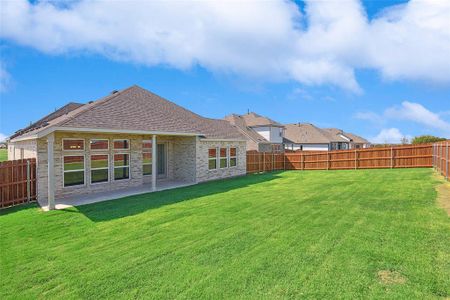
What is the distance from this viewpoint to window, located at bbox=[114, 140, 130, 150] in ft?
45.1

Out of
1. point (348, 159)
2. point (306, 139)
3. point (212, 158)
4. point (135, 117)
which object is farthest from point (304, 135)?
point (135, 117)

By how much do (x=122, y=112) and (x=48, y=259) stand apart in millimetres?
9589

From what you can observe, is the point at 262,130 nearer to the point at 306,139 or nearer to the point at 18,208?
the point at 306,139

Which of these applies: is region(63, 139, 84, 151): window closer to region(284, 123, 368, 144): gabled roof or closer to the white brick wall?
the white brick wall

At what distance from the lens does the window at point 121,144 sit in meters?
13.7

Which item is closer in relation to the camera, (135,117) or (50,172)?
(50,172)

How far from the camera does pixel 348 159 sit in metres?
23.4

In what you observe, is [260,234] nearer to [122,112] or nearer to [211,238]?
[211,238]

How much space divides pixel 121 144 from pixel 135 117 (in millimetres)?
1568

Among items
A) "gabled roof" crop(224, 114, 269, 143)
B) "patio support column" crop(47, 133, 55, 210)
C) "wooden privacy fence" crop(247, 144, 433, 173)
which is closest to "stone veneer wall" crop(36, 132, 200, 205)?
"patio support column" crop(47, 133, 55, 210)

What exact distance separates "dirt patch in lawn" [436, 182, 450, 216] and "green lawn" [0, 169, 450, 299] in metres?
0.30

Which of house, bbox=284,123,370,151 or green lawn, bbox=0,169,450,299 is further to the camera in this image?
house, bbox=284,123,370,151

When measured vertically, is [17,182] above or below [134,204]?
above

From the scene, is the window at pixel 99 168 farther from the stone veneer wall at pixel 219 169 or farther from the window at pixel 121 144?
the stone veneer wall at pixel 219 169
